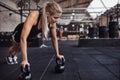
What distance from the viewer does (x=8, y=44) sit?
1317cm

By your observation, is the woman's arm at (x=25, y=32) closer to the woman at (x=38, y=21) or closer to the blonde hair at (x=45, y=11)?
the woman at (x=38, y=21)

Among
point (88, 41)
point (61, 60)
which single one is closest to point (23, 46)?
point (61, 60)

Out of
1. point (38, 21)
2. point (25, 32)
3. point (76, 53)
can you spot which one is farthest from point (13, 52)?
point (76, 53)

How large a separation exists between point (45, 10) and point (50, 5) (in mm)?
94

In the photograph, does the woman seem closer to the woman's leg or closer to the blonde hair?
the blonde hair

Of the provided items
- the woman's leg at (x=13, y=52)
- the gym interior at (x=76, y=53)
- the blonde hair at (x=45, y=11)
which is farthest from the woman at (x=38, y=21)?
the woman's leg at (x=13, y=52)

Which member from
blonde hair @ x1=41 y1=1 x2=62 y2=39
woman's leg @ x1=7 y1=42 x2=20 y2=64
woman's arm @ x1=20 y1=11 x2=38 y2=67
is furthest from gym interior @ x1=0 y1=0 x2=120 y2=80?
blonde hair @ x1=41 y1=1 x2=62 y2=39

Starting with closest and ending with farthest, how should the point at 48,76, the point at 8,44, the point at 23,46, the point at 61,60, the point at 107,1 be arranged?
the point at 23,46, the point at 48,76, the point at 61,60, the point at 8,44, the point at 107,1

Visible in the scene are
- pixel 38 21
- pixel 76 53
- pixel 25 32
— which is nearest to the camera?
pixel 25 32

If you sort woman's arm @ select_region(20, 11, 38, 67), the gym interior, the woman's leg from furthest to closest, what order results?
the woman's leg → the gym interior → woman's arm @ select_region(20, 11, 38, 67)

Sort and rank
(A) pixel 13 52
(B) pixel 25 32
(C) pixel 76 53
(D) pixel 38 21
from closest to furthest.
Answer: (B) pixel 25 32
(D) pixel 38 21
(A) pixel 13 52
(C) pixel 76 53

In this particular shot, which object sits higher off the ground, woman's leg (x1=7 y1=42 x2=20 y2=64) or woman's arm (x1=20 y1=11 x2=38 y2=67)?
woman's arm (x1=20 y1=11 x2=38 y2=67)

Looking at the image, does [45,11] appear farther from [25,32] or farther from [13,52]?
→ [13,52]

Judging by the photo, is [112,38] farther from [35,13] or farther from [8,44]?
[35,13]
